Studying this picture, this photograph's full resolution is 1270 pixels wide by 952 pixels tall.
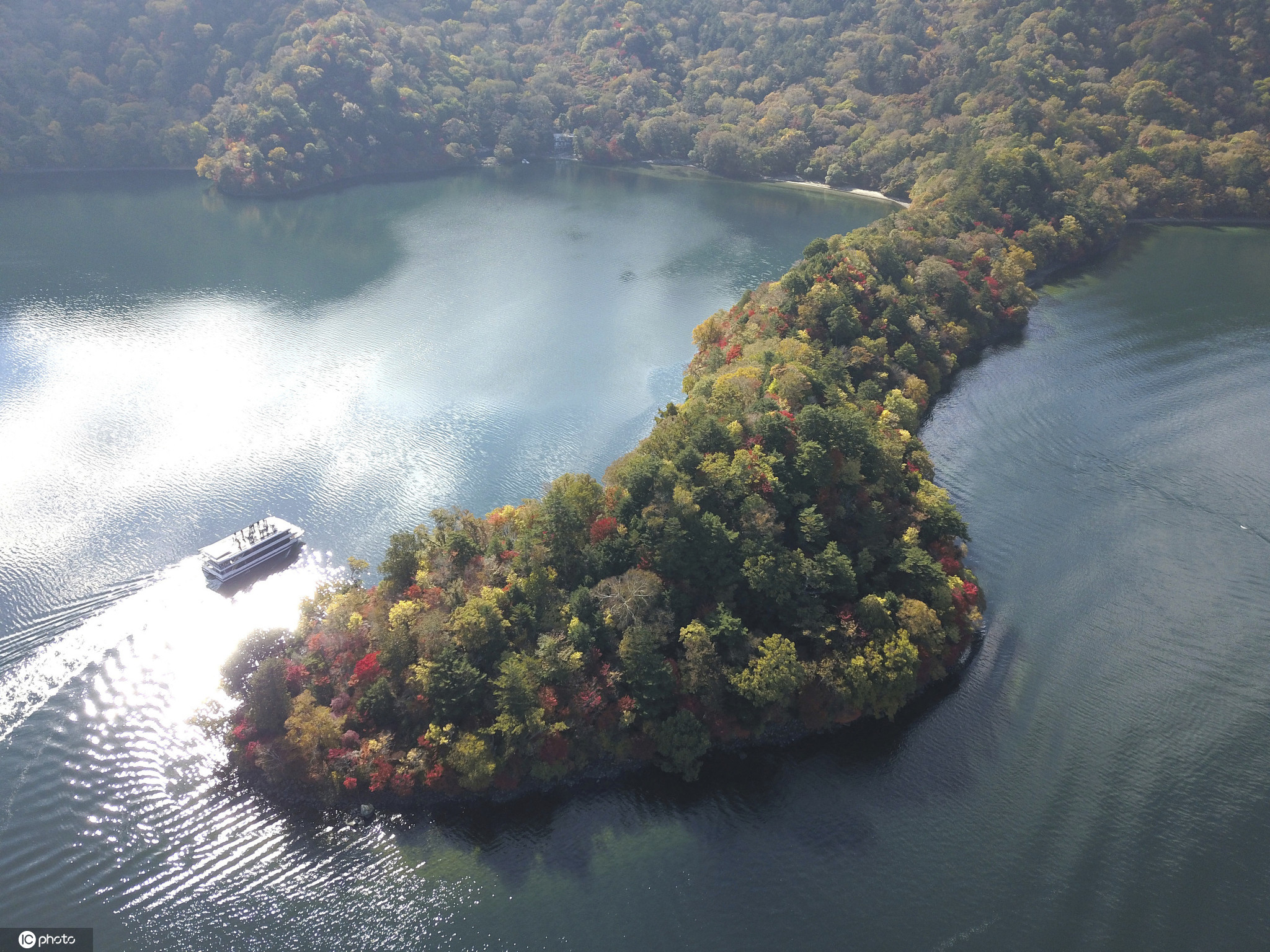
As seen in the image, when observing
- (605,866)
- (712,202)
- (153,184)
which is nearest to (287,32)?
(153,184)

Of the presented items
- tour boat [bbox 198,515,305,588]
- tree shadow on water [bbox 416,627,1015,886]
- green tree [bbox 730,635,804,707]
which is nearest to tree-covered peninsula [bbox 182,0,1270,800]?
green tree [bbox 730,635,804,707]

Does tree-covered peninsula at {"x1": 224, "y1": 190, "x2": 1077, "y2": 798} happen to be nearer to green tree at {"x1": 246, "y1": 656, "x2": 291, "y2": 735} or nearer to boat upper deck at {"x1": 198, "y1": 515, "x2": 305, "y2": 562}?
green tree at {"x1": 246, "y1": 656, "x2": 291, "y2": 735}

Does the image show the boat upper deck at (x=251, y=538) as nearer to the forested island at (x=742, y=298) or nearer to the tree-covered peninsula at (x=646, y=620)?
the forested island at (x=742, y=298)

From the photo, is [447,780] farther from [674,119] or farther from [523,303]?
[674,119]

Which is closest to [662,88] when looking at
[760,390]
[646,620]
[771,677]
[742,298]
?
[742,298]

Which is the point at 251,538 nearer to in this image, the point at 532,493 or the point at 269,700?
the point at 269,700
